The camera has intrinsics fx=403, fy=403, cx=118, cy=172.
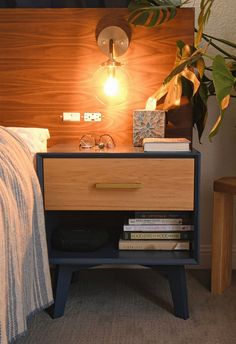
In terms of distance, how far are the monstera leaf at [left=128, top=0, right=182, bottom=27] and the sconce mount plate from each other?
68 mm

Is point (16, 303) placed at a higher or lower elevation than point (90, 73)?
lower

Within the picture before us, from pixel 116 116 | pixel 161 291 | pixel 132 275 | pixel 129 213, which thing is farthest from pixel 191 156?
pixel 132 275

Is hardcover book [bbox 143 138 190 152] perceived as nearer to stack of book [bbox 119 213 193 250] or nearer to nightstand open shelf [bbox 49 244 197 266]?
stack of book [bbox 119 213 193 250]

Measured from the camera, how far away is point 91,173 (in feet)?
4.60

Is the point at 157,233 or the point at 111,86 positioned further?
the point at 111,86

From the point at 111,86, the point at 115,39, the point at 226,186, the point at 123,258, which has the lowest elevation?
the point at 123,258

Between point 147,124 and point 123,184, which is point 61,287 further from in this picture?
point 147,124

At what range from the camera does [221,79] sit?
1316 millimetres

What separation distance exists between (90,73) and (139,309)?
1.00 meters

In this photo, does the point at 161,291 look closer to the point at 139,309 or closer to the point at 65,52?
the point at 139,309

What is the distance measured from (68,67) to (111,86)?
21 centimetres

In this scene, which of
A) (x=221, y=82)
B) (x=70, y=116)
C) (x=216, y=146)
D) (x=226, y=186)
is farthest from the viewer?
(x=216, y=146)

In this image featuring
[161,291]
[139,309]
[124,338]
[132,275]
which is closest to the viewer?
[124,338]

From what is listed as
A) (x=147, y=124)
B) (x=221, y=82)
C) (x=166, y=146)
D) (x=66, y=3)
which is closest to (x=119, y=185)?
(x=166, y=146)
